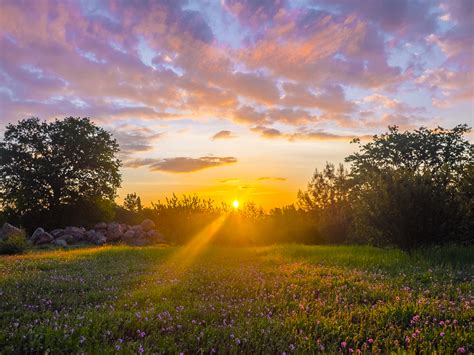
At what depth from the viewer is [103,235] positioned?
33656 mm

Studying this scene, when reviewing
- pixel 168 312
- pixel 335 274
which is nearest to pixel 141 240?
pixel 335 274

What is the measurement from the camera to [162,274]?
10.7 meters

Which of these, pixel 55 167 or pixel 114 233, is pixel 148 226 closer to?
pixel 114 233

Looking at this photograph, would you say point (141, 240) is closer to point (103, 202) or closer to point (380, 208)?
point (103, 202)

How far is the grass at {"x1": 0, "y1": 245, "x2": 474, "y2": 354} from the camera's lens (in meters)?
4.61

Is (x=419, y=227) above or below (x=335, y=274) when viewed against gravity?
above

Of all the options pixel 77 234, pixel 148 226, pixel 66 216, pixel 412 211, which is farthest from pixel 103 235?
pixel 412 211

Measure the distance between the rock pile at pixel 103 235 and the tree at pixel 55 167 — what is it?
6.27 meters

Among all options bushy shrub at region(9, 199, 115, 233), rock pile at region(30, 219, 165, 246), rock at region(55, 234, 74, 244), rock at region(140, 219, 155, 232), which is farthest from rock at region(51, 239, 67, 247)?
bushy shrub at region(9, 199, 115, 233)

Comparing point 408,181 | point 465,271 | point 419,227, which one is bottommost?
point 465,271

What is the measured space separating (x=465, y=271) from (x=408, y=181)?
4.74 m

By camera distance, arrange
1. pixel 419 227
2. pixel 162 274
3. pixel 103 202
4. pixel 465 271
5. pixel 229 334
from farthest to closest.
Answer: pixel 103 202, pixel 419 227, pixel 162 274, pixel 465 271, pixel 229 334

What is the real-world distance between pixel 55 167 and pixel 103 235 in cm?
1138

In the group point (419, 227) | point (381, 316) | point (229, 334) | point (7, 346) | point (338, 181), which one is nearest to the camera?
point (7, 346)
